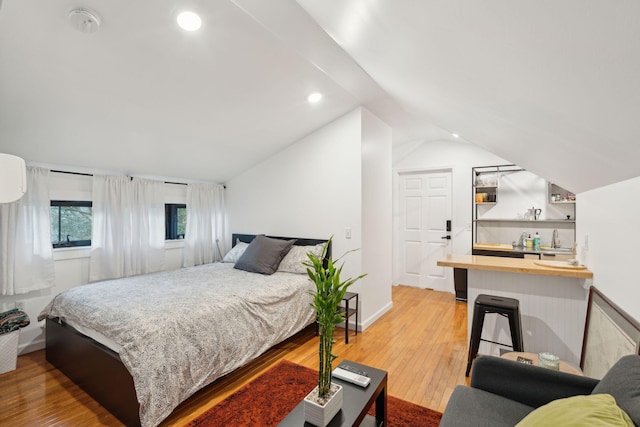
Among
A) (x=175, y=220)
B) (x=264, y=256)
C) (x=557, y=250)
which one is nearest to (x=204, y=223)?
(x=175, y=220)

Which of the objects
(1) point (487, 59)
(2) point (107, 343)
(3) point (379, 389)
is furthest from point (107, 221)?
(1) point (487, 59)

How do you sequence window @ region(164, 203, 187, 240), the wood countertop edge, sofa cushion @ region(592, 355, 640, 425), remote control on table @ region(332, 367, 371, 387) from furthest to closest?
window @ region(164, 203, 187, 240), the wood countertop edge, remote control on table @ region(332, 367, 371, 387), sofa cushion @ region(592, 355, 640, 425)

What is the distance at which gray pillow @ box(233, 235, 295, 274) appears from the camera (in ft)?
11.2

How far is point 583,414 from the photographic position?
0.90m

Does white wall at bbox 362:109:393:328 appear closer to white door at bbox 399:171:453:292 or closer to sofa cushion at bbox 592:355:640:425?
white door at bbox 399:171:453:292

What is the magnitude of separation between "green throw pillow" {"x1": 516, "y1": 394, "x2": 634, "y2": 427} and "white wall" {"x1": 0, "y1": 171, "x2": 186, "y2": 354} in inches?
159

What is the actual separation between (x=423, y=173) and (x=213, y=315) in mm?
4354

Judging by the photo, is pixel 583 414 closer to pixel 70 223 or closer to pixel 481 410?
pixel 481 410

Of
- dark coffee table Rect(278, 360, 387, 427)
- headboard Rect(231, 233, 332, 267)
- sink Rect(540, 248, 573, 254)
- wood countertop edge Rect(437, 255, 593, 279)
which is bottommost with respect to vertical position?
dark coffee table Rect(278, 360, 387, 427)

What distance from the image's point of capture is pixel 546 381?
1.41 metres

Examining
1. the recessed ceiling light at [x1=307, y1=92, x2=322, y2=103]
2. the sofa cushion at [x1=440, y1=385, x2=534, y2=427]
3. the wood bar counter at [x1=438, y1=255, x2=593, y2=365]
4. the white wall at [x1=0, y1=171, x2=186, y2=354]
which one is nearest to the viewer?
the sofa cushion at [x1=440, y1=385, x2=534, y2=427]

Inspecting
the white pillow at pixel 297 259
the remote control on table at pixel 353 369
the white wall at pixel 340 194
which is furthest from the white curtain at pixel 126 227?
the remote control on table at pixel 353 369

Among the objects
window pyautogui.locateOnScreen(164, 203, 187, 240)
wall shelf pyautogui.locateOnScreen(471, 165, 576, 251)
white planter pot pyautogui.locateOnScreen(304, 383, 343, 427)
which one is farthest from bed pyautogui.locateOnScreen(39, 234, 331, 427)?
wall shelf pyautogui.locateOnScreen(471, 165, 576, 251)

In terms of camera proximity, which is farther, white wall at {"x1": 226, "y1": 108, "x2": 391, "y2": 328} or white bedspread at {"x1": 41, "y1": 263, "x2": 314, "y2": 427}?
white wall at {"x1": 226, "y1": 108, "x2": 391, "y2": 328}
